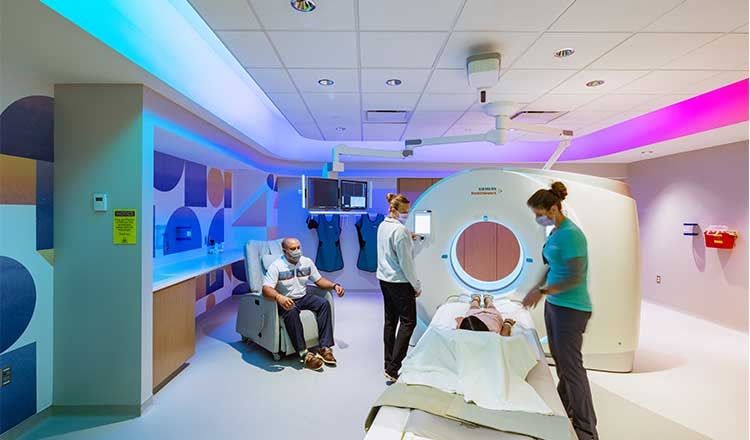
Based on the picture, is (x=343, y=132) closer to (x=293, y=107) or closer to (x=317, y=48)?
(x=293, y=107)

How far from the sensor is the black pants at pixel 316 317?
125 inches

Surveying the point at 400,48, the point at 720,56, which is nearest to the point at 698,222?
the point at 720,56

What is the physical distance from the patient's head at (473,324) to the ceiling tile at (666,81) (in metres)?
2.22

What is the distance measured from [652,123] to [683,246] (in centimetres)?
177

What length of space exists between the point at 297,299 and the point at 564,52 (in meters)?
2.80

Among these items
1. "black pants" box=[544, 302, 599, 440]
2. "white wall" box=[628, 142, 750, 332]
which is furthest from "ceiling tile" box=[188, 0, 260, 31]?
"white wall" box=[628, 142, 750, 332]

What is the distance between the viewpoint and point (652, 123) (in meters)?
4.30

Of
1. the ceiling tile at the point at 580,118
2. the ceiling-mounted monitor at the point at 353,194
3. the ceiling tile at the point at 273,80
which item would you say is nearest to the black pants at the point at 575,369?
the ceiling tile at the point at 273,80

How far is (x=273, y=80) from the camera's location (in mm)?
2865

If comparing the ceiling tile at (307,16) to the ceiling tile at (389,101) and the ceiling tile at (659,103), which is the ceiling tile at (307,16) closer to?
the ceiling tile at (389,101)

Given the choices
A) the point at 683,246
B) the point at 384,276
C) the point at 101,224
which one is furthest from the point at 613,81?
the point at 101,224

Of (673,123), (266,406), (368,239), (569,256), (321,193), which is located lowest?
(266,406)

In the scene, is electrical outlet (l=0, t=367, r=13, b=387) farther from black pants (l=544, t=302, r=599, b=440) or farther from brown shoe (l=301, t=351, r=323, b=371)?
black pants (l=544, t=302, r=599, b=440)

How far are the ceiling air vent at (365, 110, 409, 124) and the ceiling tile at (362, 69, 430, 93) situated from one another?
2.11 ft
